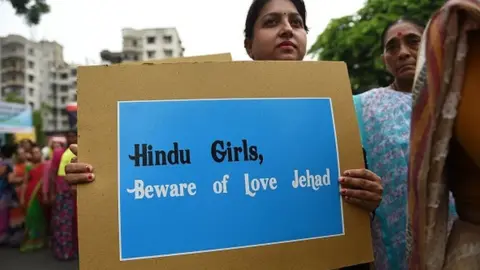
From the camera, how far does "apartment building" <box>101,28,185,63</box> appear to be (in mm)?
56750

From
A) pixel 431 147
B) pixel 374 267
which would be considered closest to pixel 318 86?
pixel 431 147

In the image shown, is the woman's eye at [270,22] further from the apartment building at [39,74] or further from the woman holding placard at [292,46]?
the apartment building at [39,74]

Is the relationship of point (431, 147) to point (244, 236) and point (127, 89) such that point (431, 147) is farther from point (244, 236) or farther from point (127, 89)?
point (127, 89)

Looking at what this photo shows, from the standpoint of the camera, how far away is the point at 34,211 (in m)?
5.08

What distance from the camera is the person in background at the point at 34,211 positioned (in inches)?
198

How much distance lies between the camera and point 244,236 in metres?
0.90

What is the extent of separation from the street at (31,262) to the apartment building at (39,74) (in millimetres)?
49132

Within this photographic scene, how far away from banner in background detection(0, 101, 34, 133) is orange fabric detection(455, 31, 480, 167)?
1200 centimetres

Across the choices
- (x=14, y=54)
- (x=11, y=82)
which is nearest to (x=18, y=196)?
(x=11, y=82)

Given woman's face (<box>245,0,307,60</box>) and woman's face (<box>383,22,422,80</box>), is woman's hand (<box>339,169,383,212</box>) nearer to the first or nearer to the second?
woman's face (<box>245,0,307,60</box>)

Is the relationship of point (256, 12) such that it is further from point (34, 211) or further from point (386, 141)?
point (34, 211)

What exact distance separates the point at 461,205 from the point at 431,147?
14 cm

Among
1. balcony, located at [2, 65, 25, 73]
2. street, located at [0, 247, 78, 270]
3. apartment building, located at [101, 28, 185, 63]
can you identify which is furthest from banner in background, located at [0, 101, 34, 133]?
balcony, located at [2, 65, 25, 73]

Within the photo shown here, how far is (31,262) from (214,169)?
4372 mm
